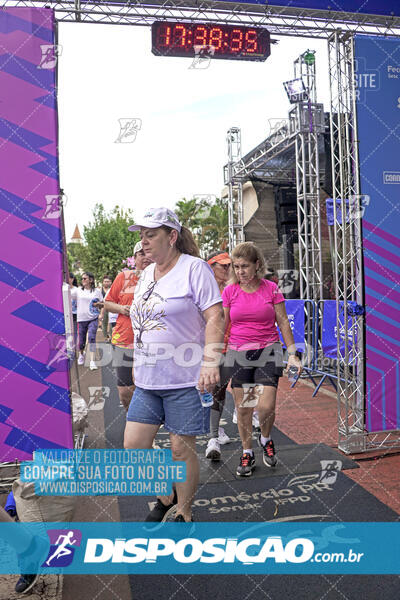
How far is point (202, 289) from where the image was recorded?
2.73 metres

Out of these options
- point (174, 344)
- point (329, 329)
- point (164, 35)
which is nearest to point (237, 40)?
point (164, 35)

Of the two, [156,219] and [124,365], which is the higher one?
[156,219]

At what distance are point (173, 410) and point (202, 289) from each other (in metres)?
0.70

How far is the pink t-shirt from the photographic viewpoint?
3950 mm

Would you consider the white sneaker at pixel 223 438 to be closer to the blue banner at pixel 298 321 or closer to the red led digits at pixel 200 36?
the blue banner at pixel 298 321

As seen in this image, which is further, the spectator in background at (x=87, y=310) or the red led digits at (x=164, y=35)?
the spectator in background at (x=87, y=310)

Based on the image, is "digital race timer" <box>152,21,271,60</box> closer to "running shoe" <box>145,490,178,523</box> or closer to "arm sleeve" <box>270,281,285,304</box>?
"arm sleeve" <box>270,281,285,304</box>

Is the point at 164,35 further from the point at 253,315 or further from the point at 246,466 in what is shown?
the point at 246,466

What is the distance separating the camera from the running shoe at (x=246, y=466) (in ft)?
12.9

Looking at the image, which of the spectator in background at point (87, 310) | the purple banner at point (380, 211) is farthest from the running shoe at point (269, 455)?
the spectator in background at point (87, 310)

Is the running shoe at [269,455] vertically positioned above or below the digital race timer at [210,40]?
below

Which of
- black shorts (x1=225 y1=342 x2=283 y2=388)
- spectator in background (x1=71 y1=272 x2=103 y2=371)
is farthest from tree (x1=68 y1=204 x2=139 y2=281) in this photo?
black shorts (x1=225 y1=342 x2=283 y2=388)

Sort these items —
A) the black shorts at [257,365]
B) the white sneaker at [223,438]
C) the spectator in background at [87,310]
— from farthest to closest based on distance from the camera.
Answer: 1. the spectator in background at [87,310]
2. the white sneaker at [223,438]
3. the black shorts at [257,365]

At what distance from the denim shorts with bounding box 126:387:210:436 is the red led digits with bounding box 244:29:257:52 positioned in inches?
159
